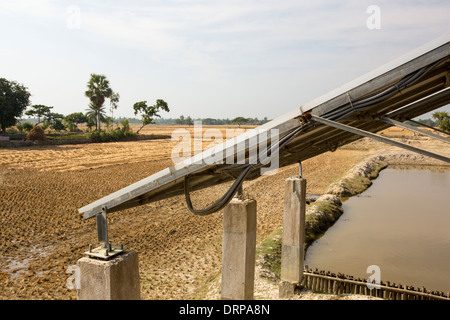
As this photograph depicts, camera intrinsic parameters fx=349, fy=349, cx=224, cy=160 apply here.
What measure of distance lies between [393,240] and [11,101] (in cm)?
4463

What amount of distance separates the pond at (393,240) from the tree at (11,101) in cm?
4033

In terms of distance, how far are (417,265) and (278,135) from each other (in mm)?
9758

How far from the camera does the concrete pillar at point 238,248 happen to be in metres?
4.16

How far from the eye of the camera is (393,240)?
1288 centimetres

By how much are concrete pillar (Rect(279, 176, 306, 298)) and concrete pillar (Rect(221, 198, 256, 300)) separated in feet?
8.71

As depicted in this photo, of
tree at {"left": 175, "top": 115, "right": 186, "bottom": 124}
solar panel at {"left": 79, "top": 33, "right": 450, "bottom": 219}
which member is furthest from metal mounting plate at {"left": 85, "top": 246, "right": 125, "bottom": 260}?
tree at {"left": 175, "top": 115, "right": 186, "bottom": 124}

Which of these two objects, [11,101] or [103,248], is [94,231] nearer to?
[103,248]

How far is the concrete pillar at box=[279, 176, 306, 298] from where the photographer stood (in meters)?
6.79

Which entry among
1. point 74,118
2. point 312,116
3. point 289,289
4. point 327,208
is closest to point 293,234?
point 289,289

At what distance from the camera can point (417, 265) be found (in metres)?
10.5

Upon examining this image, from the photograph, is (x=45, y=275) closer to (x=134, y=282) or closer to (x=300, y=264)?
(x=300, y=264)

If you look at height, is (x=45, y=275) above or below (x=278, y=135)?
below

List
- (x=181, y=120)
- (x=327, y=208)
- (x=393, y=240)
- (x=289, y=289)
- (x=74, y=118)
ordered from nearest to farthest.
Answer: (x=289, y=289) < (x=393, y=240) < (x=327, y=208) < (x=74, y=118) < (x=181, y=120)
